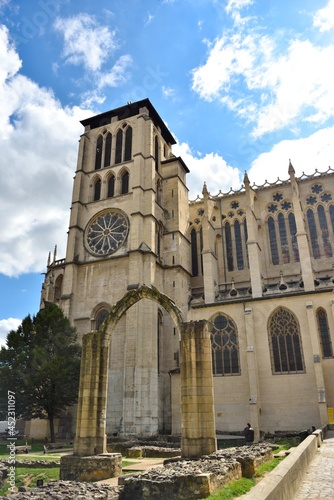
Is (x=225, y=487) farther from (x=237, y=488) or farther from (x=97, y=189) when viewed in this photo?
(x=97, y=189)

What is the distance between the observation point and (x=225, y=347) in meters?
29.3

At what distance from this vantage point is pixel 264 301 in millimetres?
28984

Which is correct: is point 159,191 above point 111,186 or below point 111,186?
below

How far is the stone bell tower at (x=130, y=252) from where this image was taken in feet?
88.7

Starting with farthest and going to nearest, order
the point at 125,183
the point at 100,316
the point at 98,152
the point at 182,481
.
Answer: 1. the point at 98,152
2. the point at 125,183
3. the point at 100,316
4. the point at 182,481

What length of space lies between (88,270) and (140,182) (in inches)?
354

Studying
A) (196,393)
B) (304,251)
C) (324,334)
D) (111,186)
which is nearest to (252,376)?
(324,334)

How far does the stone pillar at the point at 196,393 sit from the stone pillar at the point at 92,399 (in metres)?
3.12

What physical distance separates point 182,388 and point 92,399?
3428mm

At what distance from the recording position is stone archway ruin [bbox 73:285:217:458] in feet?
40.0

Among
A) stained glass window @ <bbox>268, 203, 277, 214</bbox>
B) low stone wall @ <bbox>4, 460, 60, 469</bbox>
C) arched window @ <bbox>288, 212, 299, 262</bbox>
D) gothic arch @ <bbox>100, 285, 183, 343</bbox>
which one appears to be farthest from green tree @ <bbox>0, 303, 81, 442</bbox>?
stained glass window @ <bbox>268, 203, 277, 214</bbox>

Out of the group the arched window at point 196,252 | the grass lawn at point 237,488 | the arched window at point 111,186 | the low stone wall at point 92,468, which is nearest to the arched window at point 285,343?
the arched window at point 196,252

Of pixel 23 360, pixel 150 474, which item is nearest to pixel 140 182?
pixel 23 360

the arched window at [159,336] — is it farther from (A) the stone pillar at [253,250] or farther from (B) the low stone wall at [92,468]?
(B) the low stone wall at [92,468]
